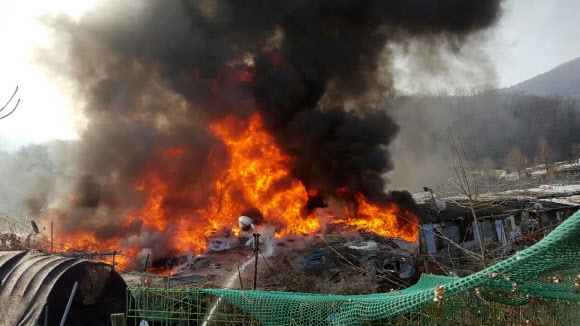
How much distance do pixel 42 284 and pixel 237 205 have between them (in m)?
16.8

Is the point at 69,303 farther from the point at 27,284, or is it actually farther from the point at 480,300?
the point at 480,300

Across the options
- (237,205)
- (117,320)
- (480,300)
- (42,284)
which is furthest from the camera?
(237,205)

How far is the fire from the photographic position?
64.8 ft

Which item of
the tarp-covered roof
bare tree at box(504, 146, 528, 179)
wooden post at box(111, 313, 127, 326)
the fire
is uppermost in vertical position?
bare tree at box(504, 146, 528, 179)

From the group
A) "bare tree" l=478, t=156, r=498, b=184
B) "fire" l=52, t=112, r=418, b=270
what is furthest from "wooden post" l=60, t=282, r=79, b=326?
"bare tree" l=478, t=156, r=498, b=184

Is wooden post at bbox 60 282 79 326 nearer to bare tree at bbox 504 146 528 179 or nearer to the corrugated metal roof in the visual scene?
the corrugated metal roof

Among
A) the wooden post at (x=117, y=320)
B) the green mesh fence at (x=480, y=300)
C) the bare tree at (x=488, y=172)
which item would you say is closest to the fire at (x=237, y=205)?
the bare tree at (x=488, y=172)

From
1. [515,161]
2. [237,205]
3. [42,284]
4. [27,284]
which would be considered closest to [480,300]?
[42,284]

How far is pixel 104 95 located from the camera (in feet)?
72.7

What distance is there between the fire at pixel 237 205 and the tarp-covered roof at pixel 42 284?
36.6 feet

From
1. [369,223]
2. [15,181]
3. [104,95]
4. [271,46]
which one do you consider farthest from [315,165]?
[15,181]

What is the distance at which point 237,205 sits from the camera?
23.4 m

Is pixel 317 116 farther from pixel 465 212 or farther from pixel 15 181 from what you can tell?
pixel 15 181

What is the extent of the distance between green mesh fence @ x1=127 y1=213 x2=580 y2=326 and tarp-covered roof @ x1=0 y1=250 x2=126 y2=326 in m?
3.64
